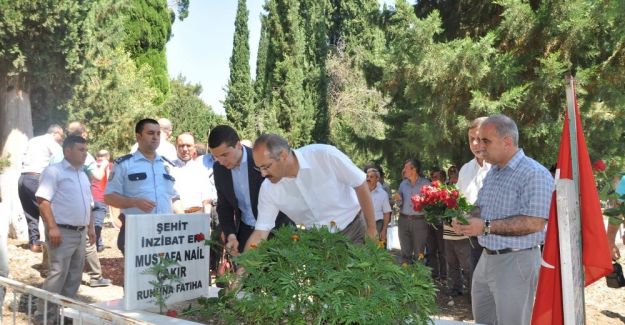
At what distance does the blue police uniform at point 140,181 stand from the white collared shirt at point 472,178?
10.2 feet

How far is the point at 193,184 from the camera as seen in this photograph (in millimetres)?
9430

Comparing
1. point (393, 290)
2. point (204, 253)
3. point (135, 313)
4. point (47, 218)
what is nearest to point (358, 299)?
point (393, 290)

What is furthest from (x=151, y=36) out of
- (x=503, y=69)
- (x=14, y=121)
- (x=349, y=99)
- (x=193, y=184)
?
(x=503, y=69)

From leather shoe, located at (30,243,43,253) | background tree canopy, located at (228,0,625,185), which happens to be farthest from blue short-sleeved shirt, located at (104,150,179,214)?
background tree canopy, located at (228,0,625,185)

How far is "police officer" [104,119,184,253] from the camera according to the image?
20.9 feet

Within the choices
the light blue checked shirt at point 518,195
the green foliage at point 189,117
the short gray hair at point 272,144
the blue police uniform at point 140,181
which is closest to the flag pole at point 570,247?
the light blue checked shirt at point 518,195

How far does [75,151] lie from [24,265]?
12.4ft

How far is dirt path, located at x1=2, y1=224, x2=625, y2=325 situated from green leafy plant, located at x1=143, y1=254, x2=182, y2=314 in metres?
2.92

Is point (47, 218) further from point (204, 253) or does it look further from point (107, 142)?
point (107, 142)

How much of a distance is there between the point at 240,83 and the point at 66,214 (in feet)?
95.0

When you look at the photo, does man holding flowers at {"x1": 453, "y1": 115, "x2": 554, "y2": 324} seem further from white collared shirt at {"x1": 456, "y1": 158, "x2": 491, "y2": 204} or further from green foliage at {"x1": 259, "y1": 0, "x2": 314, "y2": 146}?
green foliage at {"x1": 259, "y1": 0, "x2": 314, "y2": 146}

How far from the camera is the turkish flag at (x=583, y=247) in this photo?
148 inches

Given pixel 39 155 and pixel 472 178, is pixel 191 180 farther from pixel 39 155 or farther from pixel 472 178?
pixel 472 178

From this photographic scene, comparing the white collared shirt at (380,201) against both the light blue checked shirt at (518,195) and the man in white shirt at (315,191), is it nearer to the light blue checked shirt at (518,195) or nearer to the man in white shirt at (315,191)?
the man in white shirt at (315,191)
